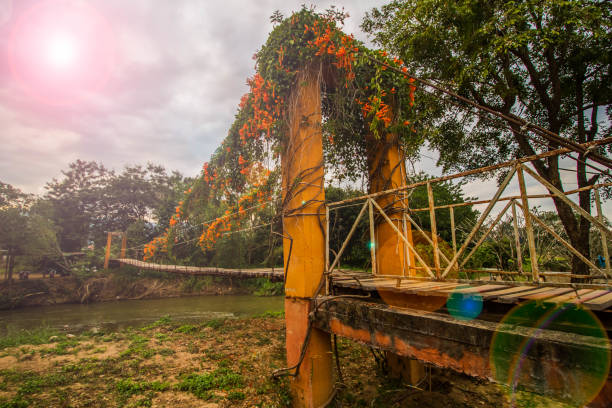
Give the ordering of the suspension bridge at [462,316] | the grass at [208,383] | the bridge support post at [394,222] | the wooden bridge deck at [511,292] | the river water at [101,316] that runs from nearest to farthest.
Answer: the suspension bridge at [462,316] < the wooden bridge deck at [511,292] < the grass at [208,383] < the bridge support post at [394,222] < the river water at [101,316]

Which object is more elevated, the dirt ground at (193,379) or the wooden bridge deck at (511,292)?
the wooden bridge deck at (511,292)

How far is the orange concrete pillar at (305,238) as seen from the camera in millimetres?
2770

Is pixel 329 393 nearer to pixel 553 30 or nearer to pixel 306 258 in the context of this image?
pixel 306 258

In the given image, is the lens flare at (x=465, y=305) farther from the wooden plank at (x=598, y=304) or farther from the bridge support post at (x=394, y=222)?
the bridge support post at (x=394, y=222)

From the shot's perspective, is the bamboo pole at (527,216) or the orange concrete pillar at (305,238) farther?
the orange concrete pillar at (305,238)

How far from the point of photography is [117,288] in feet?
49.6

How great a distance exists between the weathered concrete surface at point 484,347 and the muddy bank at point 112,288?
44.1 ft

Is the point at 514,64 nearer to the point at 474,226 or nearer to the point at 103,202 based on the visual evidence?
the point at 474,226

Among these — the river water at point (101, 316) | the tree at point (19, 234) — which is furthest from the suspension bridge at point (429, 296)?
the tree at point (19, 234)

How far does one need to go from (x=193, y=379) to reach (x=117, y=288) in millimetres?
14957

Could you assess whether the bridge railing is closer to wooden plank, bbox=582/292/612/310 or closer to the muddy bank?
wooden plank, bbox=582/292/612/310

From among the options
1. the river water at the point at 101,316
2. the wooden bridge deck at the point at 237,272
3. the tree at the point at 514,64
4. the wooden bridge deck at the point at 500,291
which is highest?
the tree at the point at 514,64

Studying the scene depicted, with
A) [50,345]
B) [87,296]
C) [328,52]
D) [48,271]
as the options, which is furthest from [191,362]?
[48,271]

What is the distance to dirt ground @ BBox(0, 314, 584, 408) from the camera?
303 cm
